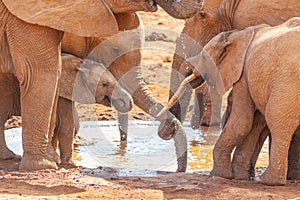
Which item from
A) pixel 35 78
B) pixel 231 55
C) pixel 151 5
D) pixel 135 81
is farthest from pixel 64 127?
pixel 151 5

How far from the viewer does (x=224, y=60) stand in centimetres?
736

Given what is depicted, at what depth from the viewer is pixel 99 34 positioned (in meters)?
6.98

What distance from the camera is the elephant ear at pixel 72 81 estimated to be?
7887 millimetres

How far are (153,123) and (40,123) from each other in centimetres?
318

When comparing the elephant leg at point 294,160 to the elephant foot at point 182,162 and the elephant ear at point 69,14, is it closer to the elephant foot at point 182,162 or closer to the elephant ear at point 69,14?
the elephant foot at point 182,162

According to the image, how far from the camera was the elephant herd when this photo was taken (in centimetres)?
676

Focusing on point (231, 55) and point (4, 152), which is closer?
point (231, 55)

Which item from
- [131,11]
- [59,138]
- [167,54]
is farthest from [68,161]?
[167,54]

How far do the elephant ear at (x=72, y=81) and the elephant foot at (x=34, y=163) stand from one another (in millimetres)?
873

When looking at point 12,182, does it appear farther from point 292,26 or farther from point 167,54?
point 167,54

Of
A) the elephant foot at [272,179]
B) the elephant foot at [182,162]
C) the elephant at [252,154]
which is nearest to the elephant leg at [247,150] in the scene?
the elephant at [252,154]

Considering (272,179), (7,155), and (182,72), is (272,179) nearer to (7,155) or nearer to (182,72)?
(182,72)

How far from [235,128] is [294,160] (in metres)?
0.49

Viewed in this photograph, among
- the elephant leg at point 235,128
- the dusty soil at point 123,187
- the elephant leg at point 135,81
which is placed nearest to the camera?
the dusty soil at point 123,187
